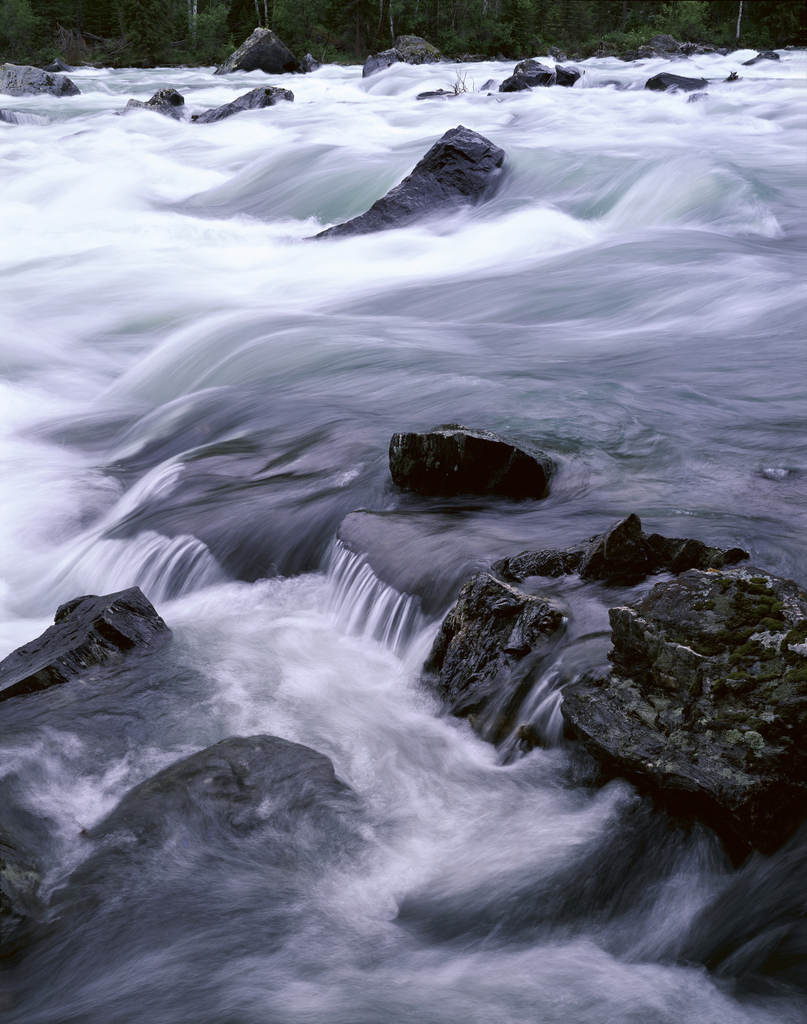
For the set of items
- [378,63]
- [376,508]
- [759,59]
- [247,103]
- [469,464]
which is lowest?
[376,508]

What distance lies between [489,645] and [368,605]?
0.81m

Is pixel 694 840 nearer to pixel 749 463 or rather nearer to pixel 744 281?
pixel 749 463

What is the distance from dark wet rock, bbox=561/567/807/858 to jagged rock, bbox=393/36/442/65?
33.5m

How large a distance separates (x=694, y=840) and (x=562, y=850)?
38 cm

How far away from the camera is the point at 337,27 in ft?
142

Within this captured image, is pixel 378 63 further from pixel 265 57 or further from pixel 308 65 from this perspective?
pixel 308 65

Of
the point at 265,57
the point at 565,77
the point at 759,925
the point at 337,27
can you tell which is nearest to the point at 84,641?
the point at 759,925

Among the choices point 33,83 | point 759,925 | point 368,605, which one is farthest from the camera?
point 33,83

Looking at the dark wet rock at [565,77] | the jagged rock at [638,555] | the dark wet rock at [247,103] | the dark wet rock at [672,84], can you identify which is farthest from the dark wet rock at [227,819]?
the dark wet rock at [565,77]

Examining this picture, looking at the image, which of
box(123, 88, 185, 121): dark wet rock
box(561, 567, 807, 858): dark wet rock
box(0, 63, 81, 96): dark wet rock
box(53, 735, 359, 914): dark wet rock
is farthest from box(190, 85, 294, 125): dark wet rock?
box(561, 567, 807, 858): dark wet rock

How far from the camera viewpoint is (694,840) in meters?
2.63

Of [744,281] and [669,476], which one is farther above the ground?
[744,281]

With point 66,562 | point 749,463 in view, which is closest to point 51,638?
point 66,562

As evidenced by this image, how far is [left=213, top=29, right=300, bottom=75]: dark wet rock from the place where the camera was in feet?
100
